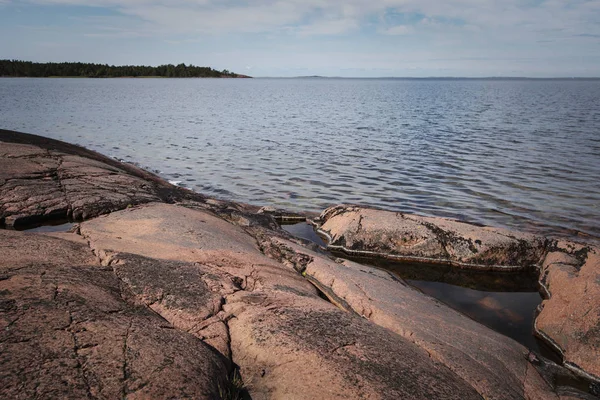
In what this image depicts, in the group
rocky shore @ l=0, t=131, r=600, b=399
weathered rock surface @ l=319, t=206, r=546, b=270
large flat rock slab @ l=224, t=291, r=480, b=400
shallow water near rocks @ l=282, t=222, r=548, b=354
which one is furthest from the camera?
weathered rock surface @ l=319, t=206, r=546, b=270

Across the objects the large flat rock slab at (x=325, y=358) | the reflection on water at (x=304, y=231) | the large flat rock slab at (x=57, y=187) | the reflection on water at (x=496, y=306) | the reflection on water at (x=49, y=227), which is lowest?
the reflection on water at (x=496, y=306)

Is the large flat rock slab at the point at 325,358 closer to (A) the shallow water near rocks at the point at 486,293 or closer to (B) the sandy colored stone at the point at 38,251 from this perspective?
(B) the sandy colored stone at the point at 38,251

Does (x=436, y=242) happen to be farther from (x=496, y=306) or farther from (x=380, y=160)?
(x=380, y=160)

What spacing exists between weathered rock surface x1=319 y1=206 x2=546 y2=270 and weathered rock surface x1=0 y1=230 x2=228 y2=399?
5.09m

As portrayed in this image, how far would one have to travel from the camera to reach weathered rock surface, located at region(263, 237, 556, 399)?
3.79 meters

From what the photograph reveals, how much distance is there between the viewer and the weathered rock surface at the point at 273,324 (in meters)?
3.01

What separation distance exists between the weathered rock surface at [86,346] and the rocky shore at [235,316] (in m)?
0.01

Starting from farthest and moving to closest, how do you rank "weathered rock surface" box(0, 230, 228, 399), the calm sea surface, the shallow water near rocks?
the calm sea surface < the shallow water near rocks < "weathered rock surface" box(0, 230, 228, 399)

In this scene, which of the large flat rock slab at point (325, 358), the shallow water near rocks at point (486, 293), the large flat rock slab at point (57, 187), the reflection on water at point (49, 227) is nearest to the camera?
the large flat rock slab at point (325, 358)

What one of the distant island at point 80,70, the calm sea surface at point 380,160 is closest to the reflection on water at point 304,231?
the calm sea surface at point 380,160

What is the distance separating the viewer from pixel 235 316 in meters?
3.76

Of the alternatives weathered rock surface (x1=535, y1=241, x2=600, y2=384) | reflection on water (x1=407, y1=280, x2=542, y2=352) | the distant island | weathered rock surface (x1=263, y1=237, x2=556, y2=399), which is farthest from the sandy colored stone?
the distant island

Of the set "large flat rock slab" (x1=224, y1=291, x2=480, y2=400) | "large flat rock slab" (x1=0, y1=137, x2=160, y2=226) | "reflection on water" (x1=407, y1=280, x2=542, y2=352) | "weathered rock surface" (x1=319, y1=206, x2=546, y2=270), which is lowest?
"reflection on water" (x1=407, y1=280, x2=542, y2=352)

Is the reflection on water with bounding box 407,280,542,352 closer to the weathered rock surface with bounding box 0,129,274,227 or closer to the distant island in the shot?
the weathered rock surface with bounding box 0,129,274,227
